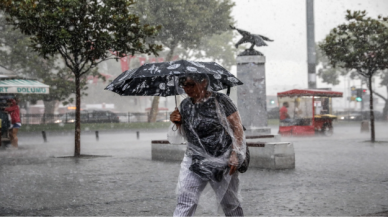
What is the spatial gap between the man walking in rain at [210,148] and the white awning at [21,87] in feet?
52.2

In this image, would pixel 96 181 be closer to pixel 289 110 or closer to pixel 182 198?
pixel 182 198

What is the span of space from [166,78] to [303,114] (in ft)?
75.7

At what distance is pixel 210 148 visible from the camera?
4430 millimetres

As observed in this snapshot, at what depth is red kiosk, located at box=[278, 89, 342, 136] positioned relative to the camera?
26.9 m

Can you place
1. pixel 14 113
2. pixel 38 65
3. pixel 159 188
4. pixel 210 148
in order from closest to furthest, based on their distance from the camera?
pixel 210 148 → pixel 159 188 → pixel 14 113 → pixel 38 65

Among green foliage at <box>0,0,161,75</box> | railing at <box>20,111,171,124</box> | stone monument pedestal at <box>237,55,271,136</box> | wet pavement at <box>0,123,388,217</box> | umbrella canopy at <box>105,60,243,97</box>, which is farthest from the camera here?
railing at <box>20,111,171,124</box>

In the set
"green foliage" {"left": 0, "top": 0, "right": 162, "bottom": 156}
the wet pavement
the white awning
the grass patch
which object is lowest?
the wet pavement

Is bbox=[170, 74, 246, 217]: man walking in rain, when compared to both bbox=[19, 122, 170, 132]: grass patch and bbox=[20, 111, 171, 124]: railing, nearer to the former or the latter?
bbox=[19, 122, 170, 132]: grass patch

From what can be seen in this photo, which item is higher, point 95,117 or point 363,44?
point 363,44

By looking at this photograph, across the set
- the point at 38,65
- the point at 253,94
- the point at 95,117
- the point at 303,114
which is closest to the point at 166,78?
the point at 253,94

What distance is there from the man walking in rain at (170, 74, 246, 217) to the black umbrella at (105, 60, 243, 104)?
0.57 feet

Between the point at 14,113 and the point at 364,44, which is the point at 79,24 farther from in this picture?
the point at 364,44

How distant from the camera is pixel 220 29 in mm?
39000

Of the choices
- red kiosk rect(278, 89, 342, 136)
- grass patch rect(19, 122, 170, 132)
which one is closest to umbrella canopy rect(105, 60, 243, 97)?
red kiosk rect(278, 89, 342, 136)
